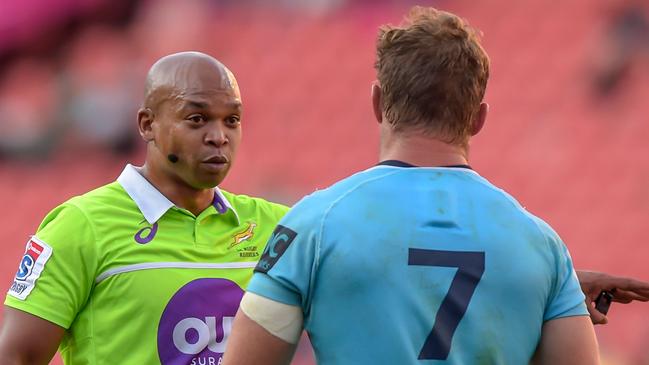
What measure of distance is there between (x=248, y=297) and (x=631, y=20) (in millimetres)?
8316

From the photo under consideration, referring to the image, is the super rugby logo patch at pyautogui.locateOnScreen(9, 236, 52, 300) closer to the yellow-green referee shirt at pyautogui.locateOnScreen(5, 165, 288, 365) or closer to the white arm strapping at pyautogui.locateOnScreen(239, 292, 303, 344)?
the yellow-green referee shirt at pyautogui.locateOnScreen(5, 165, 288, 365)

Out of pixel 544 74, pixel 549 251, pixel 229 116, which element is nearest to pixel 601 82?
pixel 544 74

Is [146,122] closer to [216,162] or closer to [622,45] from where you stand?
[216,162]

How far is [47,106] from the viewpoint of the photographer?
10078mm

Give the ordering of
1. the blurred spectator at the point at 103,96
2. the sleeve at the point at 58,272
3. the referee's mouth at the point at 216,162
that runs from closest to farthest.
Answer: the sleeve at the point at 58,272 → the referee's mouth at the point at 216,162 → the blurred spectator at the point at 103,96

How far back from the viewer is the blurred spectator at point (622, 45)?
1006 centimetres

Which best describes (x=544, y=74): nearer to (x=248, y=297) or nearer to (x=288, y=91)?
(x=288, y=91)

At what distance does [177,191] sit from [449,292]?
1256mm

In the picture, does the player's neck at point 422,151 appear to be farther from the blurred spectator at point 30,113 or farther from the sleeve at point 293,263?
the blurred spectator at point 30,113

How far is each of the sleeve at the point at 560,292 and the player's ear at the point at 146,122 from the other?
135cm

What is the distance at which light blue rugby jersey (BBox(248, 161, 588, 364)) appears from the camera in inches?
92.4

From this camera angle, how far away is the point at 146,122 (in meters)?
3.43

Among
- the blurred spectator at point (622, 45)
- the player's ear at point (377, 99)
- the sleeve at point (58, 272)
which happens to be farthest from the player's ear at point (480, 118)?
the blurred spectator at point (622, 45)

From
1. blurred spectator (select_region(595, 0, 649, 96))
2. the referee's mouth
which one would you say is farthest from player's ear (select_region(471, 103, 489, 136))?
blurred spectator (select_region(595, 0, 649, 96))
